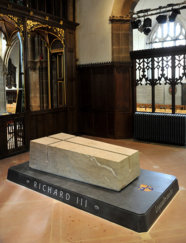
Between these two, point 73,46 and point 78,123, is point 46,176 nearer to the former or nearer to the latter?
point 78,123

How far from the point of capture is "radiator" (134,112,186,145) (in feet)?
21.3

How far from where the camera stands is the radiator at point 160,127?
21.3ft

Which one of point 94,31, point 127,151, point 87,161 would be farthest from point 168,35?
point 87,161

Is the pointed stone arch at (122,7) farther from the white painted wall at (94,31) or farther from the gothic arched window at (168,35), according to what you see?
the gothic arched window at (168,35)

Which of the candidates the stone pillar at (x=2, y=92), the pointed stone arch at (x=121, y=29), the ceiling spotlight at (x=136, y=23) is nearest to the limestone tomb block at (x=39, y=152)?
the stone pillar at (x=2, y=92)

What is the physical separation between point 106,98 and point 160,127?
1.76m

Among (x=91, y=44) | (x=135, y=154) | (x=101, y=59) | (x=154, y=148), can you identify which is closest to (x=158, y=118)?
(x=154, y=148)

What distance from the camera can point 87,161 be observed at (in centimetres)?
349

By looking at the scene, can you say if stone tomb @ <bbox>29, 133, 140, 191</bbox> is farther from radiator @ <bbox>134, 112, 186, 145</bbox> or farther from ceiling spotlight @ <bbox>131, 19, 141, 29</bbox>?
ceiling spotlight @ <bbox>131, 19, 141, 29</bbox>

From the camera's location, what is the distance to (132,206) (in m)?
2.93

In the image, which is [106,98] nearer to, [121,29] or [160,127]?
[160,127]

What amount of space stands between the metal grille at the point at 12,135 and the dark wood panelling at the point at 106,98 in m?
2.37

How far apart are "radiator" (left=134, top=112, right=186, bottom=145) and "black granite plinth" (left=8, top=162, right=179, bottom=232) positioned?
2.91 meters

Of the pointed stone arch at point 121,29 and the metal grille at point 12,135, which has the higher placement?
the pointed stone arch at point 121,29
